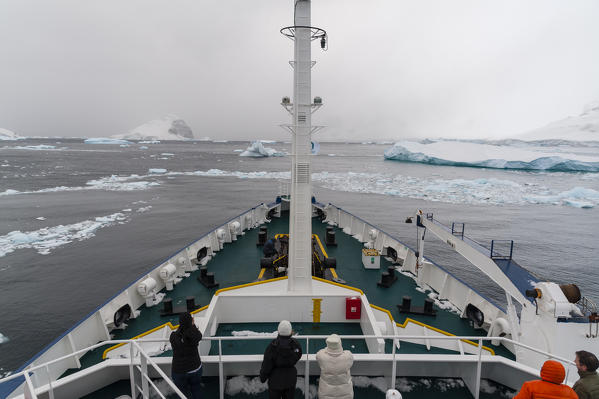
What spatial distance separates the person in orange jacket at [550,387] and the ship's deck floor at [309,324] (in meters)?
3.63

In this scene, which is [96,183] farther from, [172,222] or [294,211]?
[294,211]

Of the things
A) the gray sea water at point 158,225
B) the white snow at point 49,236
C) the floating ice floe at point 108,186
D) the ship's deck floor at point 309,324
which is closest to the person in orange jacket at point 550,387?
the ship's deck floor at point 309,324

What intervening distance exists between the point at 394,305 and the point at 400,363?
11.8ft

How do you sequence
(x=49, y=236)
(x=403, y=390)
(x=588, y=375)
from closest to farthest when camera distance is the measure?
(x=588, y=375) < (x=403, y=390) < (x=49, y=236)

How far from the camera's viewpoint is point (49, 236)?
2342 centimetres

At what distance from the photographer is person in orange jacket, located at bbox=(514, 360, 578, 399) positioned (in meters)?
2.63

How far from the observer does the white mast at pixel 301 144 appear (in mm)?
6418

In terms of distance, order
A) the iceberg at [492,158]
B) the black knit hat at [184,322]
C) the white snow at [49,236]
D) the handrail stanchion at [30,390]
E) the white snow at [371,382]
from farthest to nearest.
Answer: the iceberg at [492,158] → the white snow at [49,236] → the white snow at [371,382] → the black knit hat at [184,322] → the handrail stanchion at [30,390]

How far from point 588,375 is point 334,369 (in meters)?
2.28

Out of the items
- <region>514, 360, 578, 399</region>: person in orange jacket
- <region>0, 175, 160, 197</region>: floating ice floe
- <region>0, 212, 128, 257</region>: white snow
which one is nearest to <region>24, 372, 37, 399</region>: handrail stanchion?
<region>514, 360, 578, 399</region>: person in orange jacket

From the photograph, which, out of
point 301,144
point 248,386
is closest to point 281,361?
point 248,386

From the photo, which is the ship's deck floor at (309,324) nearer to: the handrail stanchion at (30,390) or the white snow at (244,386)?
the white snow at (244,386)

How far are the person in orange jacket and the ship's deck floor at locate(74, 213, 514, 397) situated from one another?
363 centimetres

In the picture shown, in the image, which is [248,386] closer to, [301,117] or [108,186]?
[301,117]
